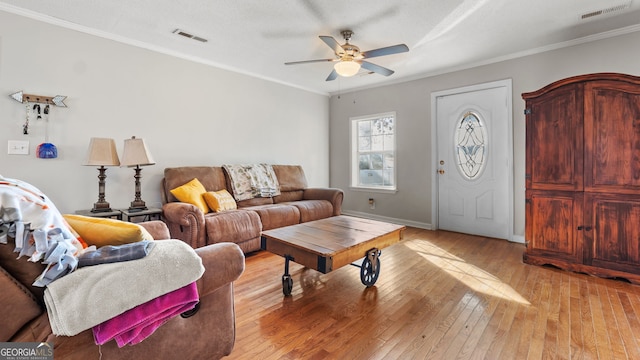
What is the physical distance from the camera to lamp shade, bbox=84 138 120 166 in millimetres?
2787

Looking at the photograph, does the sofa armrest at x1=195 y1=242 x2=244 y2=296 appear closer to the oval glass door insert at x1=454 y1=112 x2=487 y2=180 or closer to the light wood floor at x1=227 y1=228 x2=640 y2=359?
the light wood floor at x1=227 y1=228 x2=640 y2=359

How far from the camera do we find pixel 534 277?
268 centimetres

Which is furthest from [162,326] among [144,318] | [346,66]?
[346,66]

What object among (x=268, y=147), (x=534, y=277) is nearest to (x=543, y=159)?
(x=534, y=277)

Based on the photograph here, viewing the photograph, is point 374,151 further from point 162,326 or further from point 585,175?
point 162,326

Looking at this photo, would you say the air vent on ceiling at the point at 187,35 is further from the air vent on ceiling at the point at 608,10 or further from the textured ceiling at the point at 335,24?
the air vent on ceiling at the point at 608,10

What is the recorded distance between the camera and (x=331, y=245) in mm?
2166

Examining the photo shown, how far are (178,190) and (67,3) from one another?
191 cm

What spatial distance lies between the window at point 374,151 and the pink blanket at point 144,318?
4.29 m

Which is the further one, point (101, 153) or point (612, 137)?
point (101, 153)

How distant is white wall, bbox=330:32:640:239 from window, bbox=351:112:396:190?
0.14 meters

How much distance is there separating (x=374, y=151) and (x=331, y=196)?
5.02ft

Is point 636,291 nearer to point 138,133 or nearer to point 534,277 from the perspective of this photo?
point 534,277

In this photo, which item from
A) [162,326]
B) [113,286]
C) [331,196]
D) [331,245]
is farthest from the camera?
[331,196]
